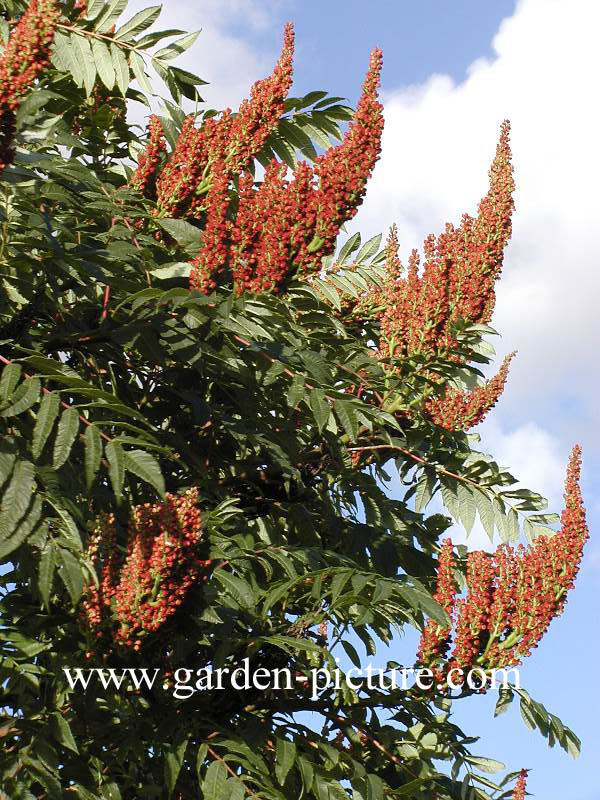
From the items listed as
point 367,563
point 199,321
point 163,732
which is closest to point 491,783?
point 367,563

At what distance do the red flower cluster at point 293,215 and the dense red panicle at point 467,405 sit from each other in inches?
82.6

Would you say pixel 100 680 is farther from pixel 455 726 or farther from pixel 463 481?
pixel 463 481

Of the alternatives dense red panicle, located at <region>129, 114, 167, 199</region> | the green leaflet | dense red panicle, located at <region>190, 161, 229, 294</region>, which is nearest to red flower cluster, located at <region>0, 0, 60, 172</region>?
dense red panicle, located at <region>190, 161, 229, 294</region>

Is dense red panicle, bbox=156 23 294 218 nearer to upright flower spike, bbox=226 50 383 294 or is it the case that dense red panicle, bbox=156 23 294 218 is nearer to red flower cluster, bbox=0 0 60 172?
upright flower spike, bbox=226 50 383 294

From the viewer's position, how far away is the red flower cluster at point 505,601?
4.93 m

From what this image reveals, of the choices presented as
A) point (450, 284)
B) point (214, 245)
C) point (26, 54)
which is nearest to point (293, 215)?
point (214, 245)

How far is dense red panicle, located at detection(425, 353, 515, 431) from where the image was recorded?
6.42 m

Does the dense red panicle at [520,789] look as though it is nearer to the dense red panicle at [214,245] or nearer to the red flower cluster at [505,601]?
the red flower cluster at [505,601]

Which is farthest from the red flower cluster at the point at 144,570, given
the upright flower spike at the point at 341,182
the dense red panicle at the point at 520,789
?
the dense red panicle at the point at 520,789

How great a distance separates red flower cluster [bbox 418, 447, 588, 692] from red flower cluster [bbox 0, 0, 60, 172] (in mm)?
2680

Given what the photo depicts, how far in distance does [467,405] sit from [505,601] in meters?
1.76

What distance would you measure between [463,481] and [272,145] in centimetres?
245

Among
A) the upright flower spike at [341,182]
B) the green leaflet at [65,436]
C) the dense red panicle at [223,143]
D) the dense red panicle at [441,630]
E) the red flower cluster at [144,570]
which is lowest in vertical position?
the red flower cluster at [144,570]

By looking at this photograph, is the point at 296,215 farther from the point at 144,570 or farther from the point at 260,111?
the point at 144,570
